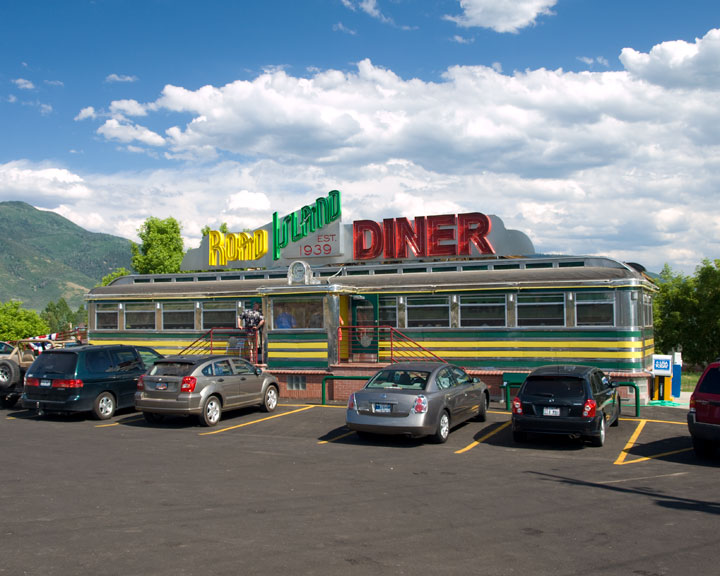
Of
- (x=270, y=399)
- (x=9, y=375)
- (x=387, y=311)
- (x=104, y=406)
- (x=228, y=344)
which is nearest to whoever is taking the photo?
(x=104, y=406)

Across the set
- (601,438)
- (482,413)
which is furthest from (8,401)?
(601,438)

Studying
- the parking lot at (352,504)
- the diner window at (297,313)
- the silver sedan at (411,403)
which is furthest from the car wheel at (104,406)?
the silver sedan at (411,403)

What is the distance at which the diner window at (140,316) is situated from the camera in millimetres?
23078

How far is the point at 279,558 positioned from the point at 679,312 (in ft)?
152

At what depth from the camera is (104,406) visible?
52.0 feet

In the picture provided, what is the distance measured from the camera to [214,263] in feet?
87.5

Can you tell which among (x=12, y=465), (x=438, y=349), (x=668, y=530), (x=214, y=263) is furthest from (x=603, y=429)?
(x=214, y=263)

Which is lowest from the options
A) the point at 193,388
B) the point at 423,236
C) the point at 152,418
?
the point at 152,418

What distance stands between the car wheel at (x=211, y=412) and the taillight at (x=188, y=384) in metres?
0.48

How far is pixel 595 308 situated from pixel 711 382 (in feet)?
21.8

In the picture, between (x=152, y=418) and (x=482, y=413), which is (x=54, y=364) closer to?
(x=152, y=418)

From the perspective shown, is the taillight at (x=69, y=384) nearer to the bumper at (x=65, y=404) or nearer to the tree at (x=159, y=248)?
the bumper at (x=65, y=404)

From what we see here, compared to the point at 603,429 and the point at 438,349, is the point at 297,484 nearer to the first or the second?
the point at 603,429

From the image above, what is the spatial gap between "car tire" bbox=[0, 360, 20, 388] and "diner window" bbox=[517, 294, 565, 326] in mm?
13353
